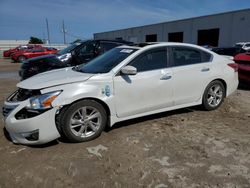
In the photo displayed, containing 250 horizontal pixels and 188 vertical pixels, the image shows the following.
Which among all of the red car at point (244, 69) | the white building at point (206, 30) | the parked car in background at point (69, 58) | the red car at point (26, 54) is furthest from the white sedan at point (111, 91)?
the white building at point (206, 30)

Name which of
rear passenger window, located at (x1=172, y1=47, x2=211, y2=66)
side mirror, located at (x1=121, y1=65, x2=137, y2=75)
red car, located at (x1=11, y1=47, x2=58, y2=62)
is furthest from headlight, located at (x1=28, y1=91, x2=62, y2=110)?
red car, located at (x1=11, y1=47, x2=58, y2=62)

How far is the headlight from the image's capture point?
3.40 m

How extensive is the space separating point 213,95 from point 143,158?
8.98 ft

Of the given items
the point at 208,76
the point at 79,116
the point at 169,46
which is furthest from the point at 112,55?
the point at 208,76

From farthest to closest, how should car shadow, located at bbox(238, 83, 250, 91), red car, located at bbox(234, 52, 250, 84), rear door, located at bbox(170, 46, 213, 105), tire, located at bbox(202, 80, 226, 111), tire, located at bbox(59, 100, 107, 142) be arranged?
1. car shadow, located at bbox(238, 83, 250, 91)
2. red car, located at bbox(234, 52, 250, 84)
3. tire, located at bbox(202, 80, 226, 111)
4. rear door, located at bbox(170, 46, 213, 105)
5. tire, located at bbox(59, 100, 107, 142)

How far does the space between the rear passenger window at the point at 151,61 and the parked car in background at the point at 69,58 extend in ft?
13.3

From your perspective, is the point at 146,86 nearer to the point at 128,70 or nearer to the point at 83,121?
the point at 128,70

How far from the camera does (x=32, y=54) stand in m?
23.1

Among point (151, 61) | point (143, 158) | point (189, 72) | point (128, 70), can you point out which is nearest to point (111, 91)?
point (128, 70)

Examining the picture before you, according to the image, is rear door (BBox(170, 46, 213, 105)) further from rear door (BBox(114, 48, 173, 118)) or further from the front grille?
the front grille

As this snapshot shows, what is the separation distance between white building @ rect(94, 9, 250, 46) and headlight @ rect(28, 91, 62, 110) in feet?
90.2

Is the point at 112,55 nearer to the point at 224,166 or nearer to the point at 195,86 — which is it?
the point at 195,86

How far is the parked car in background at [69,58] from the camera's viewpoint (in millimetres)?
8016

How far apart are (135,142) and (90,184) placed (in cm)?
123
